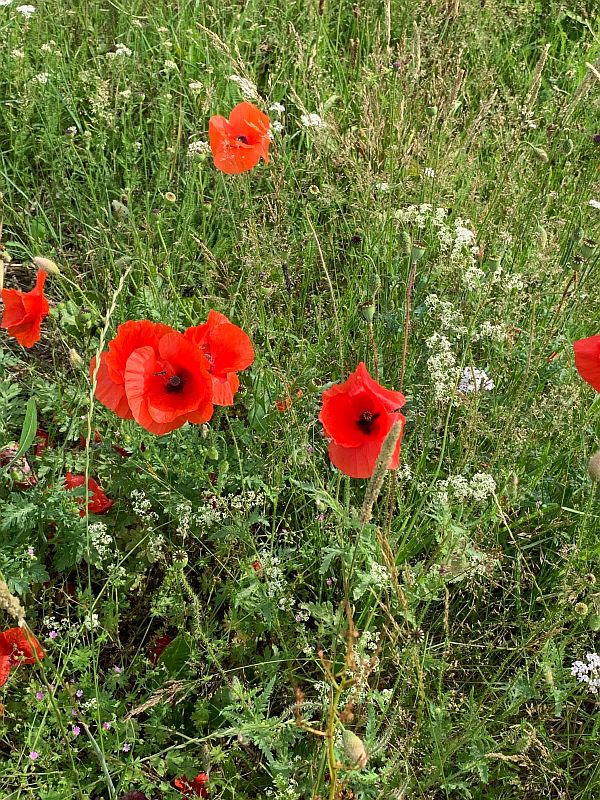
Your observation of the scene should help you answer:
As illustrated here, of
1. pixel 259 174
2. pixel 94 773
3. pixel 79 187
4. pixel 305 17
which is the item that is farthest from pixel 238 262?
pixel 94 773

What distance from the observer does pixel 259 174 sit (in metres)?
3.08

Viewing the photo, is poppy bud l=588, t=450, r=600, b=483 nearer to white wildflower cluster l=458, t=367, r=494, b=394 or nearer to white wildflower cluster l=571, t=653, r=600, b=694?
white wildflower cluster l=571, t=653, r=600, b=694

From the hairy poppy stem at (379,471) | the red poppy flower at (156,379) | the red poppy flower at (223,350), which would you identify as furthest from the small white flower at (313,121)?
the hairy poppy stem at (379,471)

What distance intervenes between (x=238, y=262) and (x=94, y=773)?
1709 mm

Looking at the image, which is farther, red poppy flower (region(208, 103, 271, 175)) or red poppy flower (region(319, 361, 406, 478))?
red poppy flower (region(208, 103, 271, 175))

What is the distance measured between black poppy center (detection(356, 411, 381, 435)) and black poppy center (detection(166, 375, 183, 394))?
0.38m

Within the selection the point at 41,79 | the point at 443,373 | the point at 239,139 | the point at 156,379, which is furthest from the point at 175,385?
the point at 41,79

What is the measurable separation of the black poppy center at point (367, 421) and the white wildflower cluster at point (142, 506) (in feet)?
1.92

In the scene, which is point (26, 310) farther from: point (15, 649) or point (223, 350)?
point (15, 649)

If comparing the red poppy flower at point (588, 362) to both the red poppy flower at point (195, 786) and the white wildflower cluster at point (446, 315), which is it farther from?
the red poppy flower at point (195, 786)

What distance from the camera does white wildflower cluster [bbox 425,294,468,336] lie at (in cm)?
207

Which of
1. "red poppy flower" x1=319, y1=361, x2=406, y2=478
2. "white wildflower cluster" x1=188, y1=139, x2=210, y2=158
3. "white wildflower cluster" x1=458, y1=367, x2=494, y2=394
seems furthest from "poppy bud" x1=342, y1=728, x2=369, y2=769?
"white wildflower cluster" x1=188, y1=139, x2=210, y2=158

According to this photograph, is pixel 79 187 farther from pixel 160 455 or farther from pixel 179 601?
pixel 179 601

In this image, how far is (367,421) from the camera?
1639 millimetres
